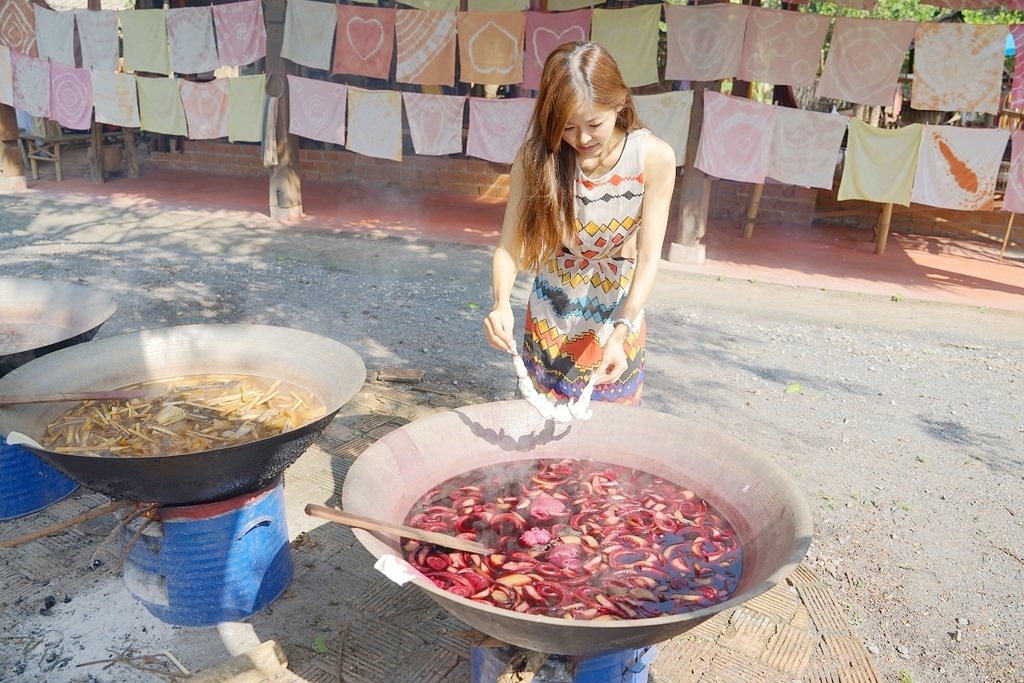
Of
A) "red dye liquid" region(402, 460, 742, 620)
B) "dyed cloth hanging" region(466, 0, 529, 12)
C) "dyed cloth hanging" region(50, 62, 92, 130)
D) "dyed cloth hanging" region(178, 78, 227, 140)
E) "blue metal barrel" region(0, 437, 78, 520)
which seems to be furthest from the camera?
"dyed cloth hanging" region(50, 62, 92, 130)

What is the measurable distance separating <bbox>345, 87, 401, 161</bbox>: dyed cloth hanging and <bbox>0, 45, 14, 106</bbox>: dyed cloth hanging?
627 cm

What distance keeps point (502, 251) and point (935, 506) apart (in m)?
3.40

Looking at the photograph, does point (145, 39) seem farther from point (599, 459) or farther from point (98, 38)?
point (599, 459)

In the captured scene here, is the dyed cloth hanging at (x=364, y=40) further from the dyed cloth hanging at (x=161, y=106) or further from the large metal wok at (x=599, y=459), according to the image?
the large metal wok at (x=599, y=459)

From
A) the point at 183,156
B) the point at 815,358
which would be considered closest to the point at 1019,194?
the point at 815,358

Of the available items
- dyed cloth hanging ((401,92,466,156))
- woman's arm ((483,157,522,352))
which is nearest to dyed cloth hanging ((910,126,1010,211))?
dyed cloth hanging ((401,92,466,156))

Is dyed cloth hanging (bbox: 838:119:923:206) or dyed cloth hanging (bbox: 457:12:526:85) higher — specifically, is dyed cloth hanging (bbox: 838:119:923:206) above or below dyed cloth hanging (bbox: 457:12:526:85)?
below

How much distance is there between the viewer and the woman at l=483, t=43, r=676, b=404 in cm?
238

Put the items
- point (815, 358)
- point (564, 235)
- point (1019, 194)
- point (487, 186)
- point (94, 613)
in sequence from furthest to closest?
point (487, 186)
point (1019, 194)
point (815, 358)
point (94, 613)
point (564, 235)

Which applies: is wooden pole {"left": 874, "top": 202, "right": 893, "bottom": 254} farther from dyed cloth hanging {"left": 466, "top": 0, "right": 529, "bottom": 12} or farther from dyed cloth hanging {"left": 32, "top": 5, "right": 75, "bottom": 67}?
dyed cloth hanging {"left": 32, "top": 5, "right": 75, "bottom": 67}

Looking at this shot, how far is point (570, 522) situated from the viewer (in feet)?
7.98

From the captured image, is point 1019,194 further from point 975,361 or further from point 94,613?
point 94,613

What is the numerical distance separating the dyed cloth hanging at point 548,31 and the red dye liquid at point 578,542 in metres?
7.54

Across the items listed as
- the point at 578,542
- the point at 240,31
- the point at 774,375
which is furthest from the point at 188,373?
the point at 240,31
